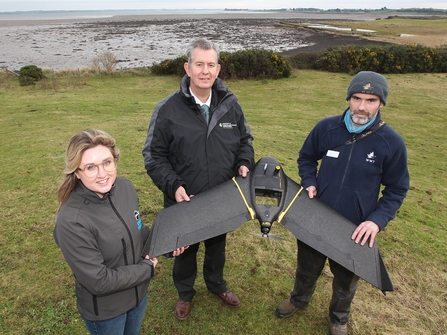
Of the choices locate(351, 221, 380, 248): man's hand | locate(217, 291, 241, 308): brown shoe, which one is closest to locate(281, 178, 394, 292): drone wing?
locate(351, 221, 380, 248): man's hand

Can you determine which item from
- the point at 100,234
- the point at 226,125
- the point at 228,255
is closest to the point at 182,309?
the point at 228,255

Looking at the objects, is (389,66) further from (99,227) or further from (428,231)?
(99,227)

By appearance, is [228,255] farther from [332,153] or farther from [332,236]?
[332,153]

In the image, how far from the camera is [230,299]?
3391 millimetres

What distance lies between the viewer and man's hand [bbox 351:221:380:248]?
8.16 feet

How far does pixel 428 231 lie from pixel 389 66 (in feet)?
59.4

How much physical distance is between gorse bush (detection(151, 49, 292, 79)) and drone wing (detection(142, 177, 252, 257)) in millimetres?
15355

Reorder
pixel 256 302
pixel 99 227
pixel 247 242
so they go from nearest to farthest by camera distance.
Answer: pixel 99 227
pixel 256 302
pixel 247 242

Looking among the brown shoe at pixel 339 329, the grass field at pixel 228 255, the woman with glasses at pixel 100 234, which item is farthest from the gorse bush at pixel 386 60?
the woman with glasses at pixel 100 234

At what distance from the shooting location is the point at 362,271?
7.76 ft

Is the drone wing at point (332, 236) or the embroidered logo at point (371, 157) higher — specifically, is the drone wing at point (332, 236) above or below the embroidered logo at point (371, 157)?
below

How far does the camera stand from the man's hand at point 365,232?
98.0 inches

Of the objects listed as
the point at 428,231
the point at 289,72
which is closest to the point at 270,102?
the point at 289,72

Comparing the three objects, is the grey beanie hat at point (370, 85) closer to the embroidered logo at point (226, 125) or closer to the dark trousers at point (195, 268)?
the embroidered logo at point (226, 125)
